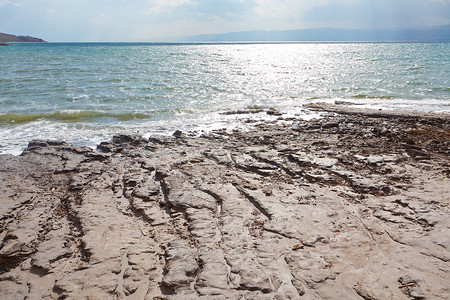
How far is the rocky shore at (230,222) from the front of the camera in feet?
10.4

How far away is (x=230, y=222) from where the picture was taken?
4234mm

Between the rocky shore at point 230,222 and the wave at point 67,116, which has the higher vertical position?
the rocky shore at point 230,222

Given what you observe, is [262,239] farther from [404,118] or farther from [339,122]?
[404,118]

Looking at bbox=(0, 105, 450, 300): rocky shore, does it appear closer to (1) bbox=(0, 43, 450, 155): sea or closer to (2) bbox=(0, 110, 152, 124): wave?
(1) bbox=(0, 43, 450, 155): sea

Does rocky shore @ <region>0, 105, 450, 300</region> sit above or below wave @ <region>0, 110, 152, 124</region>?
above

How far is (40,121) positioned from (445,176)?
39.2 feet

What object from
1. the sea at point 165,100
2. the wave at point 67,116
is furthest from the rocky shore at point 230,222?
the wave at point 67,116

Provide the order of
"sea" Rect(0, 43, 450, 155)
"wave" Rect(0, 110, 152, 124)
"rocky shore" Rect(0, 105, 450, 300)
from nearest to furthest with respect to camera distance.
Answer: "rocky shore" Rect(0, 105, 450, 300) < "sea" Rect(0, 43, 450, 155) < "wave" Rect(0, 110, 152, 124)

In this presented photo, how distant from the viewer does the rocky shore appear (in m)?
A: 3.18

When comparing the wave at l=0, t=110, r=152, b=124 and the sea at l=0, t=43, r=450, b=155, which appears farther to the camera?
the wave at l=0, t=110, r=152, b=124

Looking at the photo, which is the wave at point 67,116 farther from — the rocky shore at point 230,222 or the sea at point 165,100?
the rocky shore at point 230,222

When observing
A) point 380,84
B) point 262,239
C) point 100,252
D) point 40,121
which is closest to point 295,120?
point 262,239

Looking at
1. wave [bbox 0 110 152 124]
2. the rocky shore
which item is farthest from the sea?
the rocky shore

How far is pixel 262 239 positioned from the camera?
387cm
